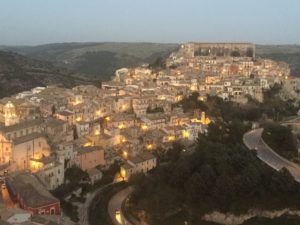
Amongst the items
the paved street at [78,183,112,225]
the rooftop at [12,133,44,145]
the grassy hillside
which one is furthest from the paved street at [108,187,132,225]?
the grassy hillside

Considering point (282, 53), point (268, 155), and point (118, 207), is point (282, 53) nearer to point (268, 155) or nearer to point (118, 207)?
point (268, 155)

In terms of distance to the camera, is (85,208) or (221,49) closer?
(85,208)

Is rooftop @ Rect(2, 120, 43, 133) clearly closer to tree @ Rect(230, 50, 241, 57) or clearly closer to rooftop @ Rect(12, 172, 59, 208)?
rooftop @ Rect(12, 172, 59, 208)

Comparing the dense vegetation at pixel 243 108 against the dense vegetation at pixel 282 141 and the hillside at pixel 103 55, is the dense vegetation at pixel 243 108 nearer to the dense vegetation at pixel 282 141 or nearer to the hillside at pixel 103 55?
the dense vegetation at pixel 282 141

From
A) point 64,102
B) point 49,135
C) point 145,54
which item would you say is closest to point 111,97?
point 64,102

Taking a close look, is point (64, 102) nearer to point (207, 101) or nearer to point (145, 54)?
point (207, 101)

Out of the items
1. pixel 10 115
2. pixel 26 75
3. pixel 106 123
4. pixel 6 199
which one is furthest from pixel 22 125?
pixel 26 75
